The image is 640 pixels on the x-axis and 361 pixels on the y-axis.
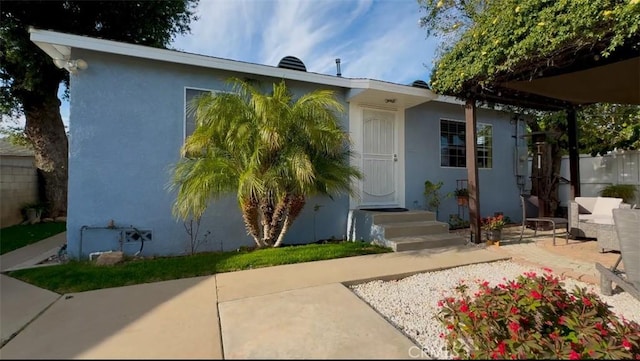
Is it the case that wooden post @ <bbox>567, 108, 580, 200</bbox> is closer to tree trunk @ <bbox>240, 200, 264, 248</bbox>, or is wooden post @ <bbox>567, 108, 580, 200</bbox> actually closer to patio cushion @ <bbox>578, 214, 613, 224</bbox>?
patio cushion @ <bbox>578, 214, 613, 224</bbox>

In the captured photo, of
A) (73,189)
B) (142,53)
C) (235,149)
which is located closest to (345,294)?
(235,149)

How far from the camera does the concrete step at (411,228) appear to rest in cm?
605

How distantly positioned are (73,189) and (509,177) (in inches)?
419

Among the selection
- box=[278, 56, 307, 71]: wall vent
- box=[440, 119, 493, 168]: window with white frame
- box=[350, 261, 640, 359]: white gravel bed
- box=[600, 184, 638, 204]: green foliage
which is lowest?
box=[350, 261, 640, 359]: white gravel bed

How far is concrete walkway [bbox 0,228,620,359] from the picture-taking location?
2.32m

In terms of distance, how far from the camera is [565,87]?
657 cm

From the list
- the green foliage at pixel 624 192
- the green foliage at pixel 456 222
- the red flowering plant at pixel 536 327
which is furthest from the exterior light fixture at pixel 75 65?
the green foliage at pixel 624 192

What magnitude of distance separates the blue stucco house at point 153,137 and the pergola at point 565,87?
132cm

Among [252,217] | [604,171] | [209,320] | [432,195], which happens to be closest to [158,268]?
[252,217]

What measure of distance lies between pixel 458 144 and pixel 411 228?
3.74 m

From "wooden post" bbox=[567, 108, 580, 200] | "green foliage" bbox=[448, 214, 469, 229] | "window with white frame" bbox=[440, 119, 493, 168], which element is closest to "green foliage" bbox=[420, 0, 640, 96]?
"window with white frame" bbox=[440, 119, 493, 168]

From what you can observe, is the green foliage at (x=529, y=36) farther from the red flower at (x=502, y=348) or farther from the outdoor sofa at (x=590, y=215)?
the red flower at (x=502, y=348)

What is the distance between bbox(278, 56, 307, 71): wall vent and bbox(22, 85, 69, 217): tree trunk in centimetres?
749

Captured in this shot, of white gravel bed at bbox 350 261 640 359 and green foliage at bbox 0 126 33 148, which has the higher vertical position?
green foliage at bbox 0 126 33 148
